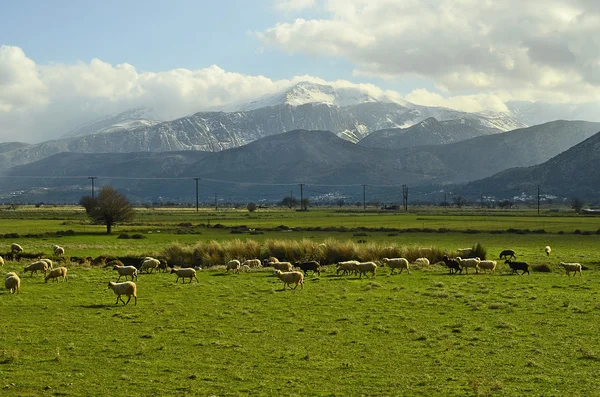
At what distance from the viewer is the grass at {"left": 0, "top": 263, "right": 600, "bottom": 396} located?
A: 1608 cm

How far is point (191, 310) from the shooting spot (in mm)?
27000

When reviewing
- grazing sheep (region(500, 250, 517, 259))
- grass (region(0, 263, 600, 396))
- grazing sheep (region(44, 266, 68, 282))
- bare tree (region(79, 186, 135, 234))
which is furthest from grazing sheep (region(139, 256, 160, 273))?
bare tree (region(79, 186, 135, 234))

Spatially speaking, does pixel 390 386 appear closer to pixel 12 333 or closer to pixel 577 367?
pixel 577 367

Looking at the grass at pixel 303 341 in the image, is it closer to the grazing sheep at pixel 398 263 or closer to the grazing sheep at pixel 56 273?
the grazing sheep at pixel 56 273

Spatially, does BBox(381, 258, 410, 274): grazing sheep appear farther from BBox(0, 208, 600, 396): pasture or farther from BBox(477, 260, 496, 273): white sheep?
BBox(0, 208, 600, 396): pasture

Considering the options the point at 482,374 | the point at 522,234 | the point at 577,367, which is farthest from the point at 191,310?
the point at 522,234

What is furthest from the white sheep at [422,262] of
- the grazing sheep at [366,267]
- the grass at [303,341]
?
the grass at [303,341]

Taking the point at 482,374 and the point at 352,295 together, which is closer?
the point at 482,374

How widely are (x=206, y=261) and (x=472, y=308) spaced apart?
30665mm

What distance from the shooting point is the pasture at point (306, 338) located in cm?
1609

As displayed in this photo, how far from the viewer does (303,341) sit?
20891 millimetres

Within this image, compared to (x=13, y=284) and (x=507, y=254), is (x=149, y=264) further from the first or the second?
(x=507, y=254)

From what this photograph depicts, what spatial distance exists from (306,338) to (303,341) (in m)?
0.45

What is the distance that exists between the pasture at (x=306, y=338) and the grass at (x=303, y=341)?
57 mm
